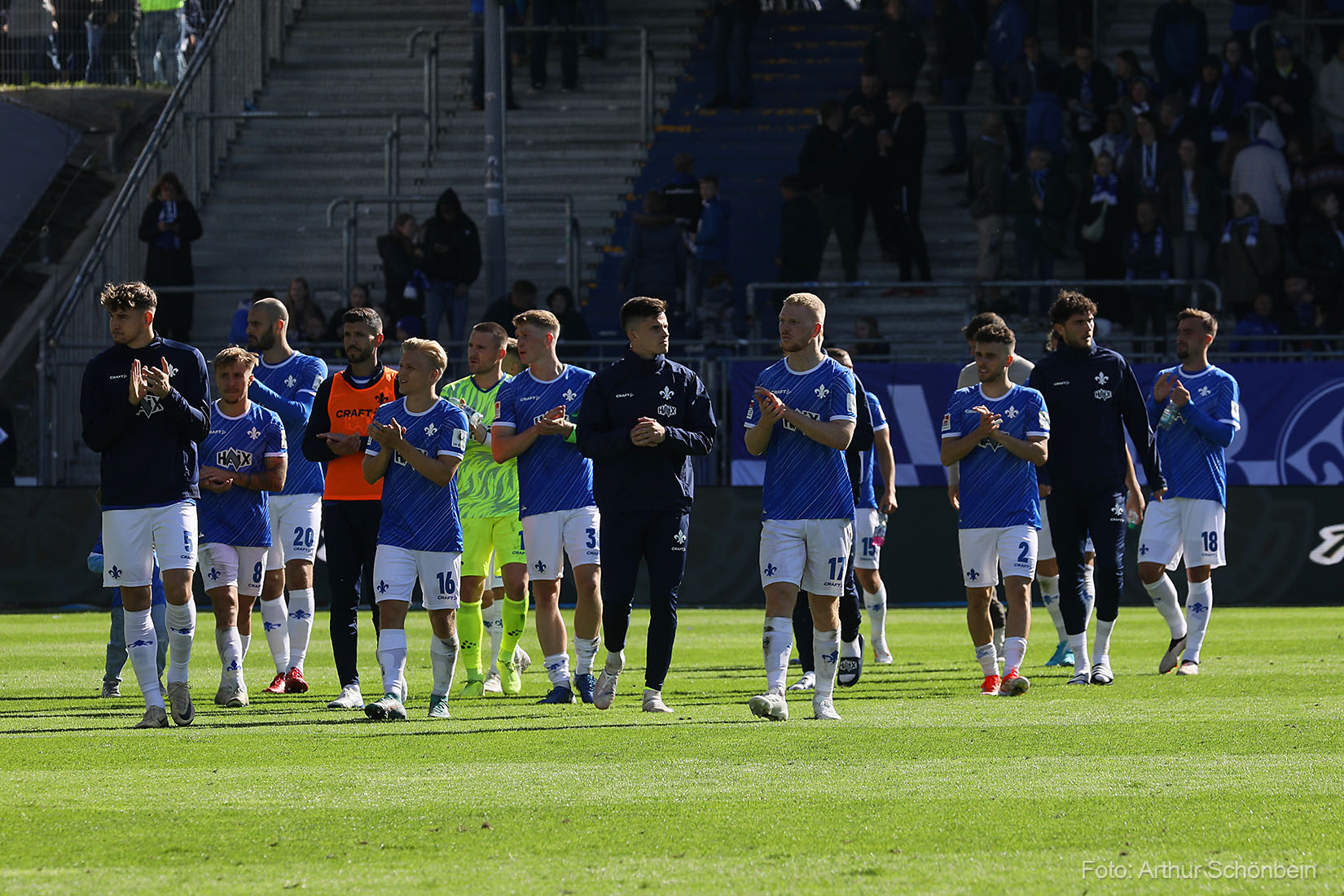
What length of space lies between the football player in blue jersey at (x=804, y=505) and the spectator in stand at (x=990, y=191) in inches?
558

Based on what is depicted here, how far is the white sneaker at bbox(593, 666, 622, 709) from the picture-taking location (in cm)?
1007

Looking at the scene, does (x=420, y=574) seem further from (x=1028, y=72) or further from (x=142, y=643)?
(x=1028, y=72)

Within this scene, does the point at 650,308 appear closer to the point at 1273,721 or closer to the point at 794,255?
the point at 1273,721

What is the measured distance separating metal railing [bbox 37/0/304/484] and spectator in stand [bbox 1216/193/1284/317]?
13.6 metres

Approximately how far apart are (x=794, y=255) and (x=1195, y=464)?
37.2ft

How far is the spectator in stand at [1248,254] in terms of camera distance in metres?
22.3

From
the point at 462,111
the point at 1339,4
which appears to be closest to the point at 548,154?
the point at 462,111

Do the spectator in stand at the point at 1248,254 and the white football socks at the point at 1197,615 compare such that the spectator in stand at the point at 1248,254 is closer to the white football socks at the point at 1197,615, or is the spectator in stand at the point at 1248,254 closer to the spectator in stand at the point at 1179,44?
the spectator in stand at the point at 1179,44

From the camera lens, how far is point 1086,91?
24594mm

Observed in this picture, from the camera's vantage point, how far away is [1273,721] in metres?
9.53

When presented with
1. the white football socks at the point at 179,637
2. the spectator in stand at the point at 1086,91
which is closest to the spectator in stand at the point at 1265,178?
the spectator in stand at the point at 1086,91

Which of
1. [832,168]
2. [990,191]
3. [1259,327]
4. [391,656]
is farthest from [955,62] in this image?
[391,656]

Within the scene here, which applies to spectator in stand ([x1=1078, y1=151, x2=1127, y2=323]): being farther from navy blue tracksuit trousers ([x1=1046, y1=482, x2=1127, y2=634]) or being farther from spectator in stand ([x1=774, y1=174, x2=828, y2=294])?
navy blue tracksuit trousers ([x1=1046, y1=482, x2=1127, y2=634])

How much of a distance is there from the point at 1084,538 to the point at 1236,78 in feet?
49.3
